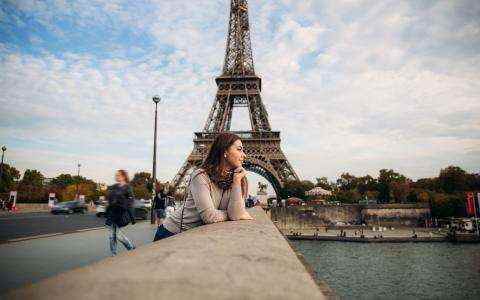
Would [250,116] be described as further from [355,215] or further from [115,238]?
[115,238]

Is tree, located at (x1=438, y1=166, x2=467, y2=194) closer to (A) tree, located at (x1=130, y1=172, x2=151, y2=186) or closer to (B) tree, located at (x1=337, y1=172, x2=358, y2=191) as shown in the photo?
(B) tree, located at (x1=337, y1=172, x2=358, y2=191)

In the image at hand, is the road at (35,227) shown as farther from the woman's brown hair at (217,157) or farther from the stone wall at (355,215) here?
the stone wall at (355,215)

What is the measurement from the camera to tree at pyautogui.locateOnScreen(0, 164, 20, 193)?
60656 millimetres

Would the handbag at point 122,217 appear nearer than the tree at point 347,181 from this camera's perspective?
Yes

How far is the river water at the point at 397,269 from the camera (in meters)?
Result: 26.1

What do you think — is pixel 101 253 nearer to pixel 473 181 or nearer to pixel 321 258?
pixel 321 258

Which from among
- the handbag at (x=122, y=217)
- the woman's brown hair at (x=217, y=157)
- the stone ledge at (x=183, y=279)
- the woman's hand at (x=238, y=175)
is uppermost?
the woman's brown hair at (x=217, y=157)

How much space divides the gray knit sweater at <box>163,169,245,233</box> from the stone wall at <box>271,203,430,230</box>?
4921cm

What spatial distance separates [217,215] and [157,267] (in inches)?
87.1

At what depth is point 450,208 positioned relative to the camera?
5369 cm

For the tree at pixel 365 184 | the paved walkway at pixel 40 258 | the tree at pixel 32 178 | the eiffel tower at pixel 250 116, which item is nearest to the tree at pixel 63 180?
the tree at pixel 32 178

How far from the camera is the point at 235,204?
3.29m

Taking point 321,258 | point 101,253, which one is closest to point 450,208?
point 321,258

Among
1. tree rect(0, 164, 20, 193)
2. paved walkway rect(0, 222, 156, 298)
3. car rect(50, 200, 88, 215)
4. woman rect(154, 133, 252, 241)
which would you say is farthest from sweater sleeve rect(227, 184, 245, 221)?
tree rect(0, 164, 20, 193)
